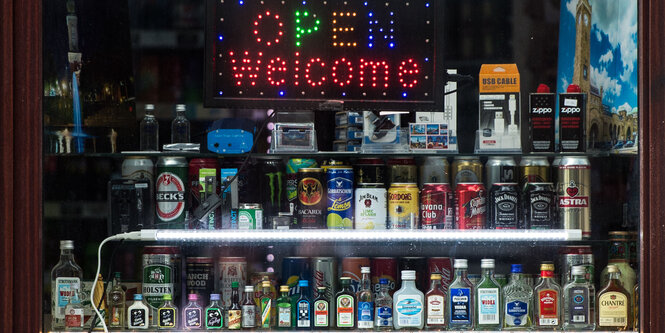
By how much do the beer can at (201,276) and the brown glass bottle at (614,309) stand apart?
131cm

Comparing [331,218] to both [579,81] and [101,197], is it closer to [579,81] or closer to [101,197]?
[101,197]

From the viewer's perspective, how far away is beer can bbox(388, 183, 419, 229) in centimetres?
274

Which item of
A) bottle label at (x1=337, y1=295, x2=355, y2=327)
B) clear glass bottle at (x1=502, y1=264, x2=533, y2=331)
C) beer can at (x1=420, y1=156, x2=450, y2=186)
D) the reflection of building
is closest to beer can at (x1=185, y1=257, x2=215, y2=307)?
bottle label at (x1=337, y1=295, x2=355, y2=327)

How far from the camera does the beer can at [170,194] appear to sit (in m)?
2.76

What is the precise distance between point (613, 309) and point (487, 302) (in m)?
0.41

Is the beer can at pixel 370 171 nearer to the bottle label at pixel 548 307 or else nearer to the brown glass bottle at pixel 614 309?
the bottle label at pixel 548 307

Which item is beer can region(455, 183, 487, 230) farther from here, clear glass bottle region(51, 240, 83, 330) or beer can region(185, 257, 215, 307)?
clear glass bottle region(51, 240, 83, 330)

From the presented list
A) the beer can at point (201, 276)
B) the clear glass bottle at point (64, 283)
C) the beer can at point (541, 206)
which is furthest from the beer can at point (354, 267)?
the clear glass bottle at point (64, 283)

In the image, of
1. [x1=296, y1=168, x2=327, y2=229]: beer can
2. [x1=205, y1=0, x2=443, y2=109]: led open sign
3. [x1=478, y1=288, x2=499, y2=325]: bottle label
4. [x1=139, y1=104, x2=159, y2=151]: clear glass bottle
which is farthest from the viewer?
[x1=139, y1=104, x2=159, y2=151]: clear glass bottle

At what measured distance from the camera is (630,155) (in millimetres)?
2486

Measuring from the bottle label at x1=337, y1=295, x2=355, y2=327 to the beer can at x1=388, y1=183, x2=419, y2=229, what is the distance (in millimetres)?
290

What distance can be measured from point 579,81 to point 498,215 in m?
0.57

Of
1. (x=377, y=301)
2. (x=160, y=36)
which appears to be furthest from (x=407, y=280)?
(x=160, y=36)

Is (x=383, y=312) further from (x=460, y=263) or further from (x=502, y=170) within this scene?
(x=502, y=170)
